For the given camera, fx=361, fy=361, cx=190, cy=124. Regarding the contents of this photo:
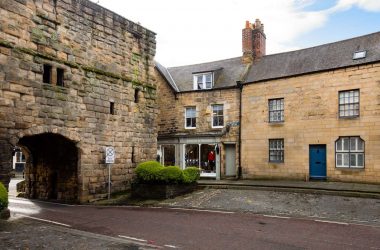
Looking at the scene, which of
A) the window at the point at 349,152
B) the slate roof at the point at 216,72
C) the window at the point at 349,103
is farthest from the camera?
the slate roof at the point at 216,72

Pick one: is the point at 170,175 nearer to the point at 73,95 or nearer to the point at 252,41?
the point at 73,95

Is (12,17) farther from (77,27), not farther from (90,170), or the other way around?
(90,170)

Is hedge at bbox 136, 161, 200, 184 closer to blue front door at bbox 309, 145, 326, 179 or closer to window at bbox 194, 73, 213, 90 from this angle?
blue front door at bbox 309, 145, 326, 179

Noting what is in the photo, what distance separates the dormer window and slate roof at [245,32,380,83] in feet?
9.57

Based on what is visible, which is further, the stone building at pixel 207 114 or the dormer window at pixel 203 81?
the dormer window at pixel 203 81

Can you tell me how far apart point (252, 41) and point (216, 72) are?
326 cm

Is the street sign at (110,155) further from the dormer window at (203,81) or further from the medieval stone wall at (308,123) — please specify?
the dormer window at (203,81)

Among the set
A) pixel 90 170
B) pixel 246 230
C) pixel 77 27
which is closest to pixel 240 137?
pixel 90 170

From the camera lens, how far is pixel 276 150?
21547 mm

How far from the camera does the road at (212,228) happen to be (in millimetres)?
8211

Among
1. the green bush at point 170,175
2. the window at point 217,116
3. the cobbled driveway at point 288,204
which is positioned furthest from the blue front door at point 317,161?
the green bush at point 170,175

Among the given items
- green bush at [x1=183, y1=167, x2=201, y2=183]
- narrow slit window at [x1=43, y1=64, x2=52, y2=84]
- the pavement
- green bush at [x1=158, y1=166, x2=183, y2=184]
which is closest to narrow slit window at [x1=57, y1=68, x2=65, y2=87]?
narrow slit window at [x1=43, y1=64, x2=52, y2=84]

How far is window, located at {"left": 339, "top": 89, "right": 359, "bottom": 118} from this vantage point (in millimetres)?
18750

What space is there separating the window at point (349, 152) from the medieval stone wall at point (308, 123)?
248 mm
